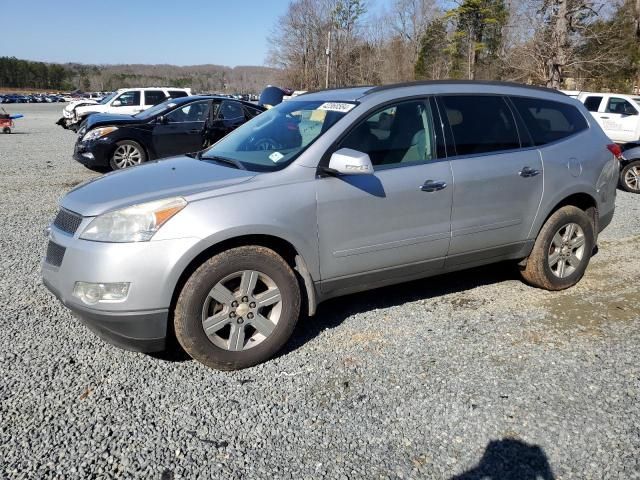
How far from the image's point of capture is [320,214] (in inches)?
135

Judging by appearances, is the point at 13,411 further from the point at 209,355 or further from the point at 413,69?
the point at 413,69

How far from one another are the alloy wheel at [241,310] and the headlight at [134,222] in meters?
0.50

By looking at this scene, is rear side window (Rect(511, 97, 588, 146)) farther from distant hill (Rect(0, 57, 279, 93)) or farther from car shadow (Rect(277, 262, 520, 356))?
distant hill (Rect(0, 57, 279, 93))

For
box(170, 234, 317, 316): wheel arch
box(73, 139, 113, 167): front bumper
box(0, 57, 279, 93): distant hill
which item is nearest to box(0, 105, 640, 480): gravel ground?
box(170, 234, 317, 316): wheel arch

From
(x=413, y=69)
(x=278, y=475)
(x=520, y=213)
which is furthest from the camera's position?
(x=413, y=69)

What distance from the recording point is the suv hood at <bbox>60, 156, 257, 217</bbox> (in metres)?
3.16

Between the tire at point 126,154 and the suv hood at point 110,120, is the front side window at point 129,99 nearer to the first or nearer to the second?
the suv hood at point 110,120

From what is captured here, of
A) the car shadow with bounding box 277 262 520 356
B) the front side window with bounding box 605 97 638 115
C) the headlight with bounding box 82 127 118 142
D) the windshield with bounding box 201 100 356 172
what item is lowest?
the car shadow with bounding box 277 262 520 356

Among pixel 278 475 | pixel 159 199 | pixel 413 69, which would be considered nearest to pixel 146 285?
pixel 159 199

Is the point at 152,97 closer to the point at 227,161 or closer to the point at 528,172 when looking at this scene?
the point at 227,161

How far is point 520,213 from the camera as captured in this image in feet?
14.1

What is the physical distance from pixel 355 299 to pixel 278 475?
7.32 ft

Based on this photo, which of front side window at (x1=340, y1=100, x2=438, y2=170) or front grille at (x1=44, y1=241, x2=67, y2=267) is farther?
front side window at (x1=340, y1=100, x2=438, y2=170)

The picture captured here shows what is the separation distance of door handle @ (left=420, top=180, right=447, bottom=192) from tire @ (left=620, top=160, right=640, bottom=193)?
798 cm
